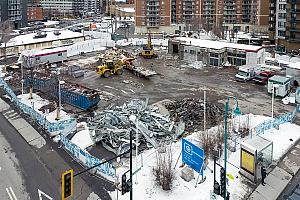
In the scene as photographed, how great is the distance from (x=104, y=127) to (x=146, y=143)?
11.4 feet

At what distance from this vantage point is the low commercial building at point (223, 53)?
5256 centimetres

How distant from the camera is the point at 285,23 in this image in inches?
2881

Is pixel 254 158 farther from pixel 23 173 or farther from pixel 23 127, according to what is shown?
pixel 23 127

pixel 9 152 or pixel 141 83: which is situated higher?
pixel 141 83

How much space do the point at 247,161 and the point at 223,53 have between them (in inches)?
1426

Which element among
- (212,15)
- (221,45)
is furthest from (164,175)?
(212,15)

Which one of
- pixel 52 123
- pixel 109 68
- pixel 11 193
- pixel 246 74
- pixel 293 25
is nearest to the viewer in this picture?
pixel 11 193

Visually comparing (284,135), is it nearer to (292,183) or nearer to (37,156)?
(292,183)

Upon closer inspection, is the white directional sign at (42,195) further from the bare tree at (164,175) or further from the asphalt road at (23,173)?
the bare tree at (164,175)

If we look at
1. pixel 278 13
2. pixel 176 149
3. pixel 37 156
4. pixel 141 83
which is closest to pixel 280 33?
pixel 278 13

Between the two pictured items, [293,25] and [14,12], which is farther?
[14,12]

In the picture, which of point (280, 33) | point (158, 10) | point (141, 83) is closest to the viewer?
point (141, 83)

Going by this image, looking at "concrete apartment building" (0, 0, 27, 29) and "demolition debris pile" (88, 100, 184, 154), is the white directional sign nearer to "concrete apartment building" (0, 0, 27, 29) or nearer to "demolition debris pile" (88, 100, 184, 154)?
"demolition debris pile" (88, 100, 184, 154)

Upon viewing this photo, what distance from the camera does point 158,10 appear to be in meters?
98.5
